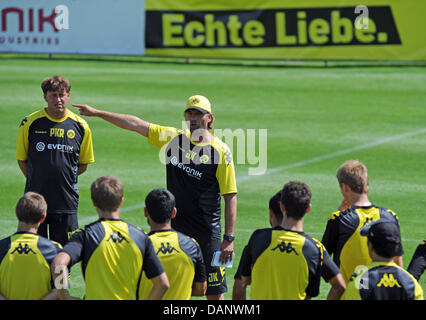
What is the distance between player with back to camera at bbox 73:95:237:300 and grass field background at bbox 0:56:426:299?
5.64 feet

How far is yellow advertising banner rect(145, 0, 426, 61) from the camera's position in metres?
25.4

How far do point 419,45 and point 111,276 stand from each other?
2160 centimetres

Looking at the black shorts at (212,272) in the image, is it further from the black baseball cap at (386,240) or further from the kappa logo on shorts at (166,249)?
the black baseball cap at (386,240)

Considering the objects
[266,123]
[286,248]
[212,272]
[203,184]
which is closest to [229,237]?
[212,272]

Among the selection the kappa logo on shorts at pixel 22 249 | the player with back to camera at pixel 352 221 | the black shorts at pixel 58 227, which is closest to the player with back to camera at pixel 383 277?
the player with back to camera at pixel 352 221

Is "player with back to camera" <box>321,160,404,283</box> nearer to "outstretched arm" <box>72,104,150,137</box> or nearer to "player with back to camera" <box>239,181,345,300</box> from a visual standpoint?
"player with back to camera" <box>239,181,345,300</box>

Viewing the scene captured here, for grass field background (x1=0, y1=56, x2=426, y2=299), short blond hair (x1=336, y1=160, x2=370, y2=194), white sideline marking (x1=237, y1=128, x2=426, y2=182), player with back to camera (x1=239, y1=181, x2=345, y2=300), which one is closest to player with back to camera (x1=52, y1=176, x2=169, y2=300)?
player with back to camera (x1=239, y1=181, x2=345, y2=300)

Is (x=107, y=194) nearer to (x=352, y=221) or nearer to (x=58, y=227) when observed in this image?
(x=352, y=221)

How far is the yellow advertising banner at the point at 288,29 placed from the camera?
2539 cm

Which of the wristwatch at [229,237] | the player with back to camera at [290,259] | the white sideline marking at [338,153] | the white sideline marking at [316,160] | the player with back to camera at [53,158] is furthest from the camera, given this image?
the white sideline marking at [338,153]

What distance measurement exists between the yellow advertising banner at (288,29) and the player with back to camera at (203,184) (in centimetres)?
1864

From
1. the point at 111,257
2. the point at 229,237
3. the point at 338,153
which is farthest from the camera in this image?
the point at 338,153

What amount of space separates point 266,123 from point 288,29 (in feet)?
26.9

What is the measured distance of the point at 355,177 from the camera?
270 inches
